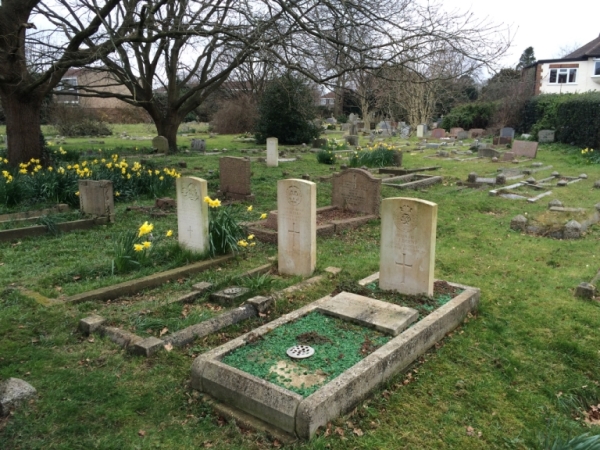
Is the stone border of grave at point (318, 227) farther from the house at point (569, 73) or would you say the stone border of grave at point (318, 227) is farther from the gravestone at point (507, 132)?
the house at point (569, 73)

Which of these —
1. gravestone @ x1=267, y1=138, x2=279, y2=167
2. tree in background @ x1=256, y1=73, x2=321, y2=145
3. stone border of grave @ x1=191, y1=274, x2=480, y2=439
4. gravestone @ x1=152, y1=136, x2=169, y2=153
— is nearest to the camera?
stone border of grave @ x1=191, y1=274, x2=480, y2=439

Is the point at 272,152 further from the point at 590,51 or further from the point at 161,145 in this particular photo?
the point at 590,51

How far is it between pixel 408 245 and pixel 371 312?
982 millimetres

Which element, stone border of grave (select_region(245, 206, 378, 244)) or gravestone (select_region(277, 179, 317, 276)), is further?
stone border of grave (select_region(245, 206, 378, 244))

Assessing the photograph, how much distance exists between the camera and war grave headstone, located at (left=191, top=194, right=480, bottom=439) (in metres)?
3.54

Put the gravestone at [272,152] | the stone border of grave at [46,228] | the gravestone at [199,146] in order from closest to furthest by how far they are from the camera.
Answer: the stone border of grave at [46,228] → the gravestone at [272,152] → the gravestone at [199,146]

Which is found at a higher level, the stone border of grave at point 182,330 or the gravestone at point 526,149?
the gravestone at point 526,149

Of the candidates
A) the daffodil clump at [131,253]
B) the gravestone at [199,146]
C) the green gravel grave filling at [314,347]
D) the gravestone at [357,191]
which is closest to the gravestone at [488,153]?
the gravestone at [199,146]

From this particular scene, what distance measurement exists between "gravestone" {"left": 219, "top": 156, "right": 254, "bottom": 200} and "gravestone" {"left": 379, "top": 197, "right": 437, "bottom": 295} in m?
6.58

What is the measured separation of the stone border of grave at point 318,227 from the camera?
27.9ft

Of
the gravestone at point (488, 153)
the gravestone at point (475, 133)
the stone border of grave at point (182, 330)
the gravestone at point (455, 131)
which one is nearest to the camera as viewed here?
the stone border of grave at point (182, 330)

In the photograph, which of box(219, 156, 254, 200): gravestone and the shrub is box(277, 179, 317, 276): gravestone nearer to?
box(219, 156, 254, 200): gravestone

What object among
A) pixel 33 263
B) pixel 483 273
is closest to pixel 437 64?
pixel 483 273

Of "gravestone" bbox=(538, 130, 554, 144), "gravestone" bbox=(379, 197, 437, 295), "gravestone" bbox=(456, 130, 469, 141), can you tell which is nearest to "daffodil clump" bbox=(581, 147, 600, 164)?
"gravestone" bbox=(538, 130, 554, 144)
